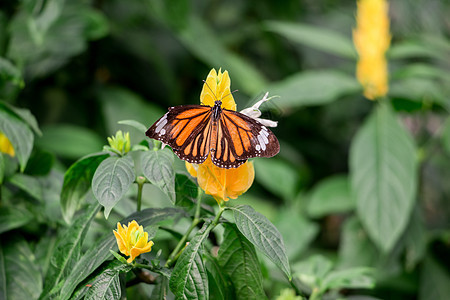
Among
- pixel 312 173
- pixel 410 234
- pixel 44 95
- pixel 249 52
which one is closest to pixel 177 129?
pixel 410 234

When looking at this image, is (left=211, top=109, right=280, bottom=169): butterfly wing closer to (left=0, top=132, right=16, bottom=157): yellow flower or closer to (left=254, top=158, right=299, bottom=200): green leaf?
(left=0, top=132, right=16, bottom=157): yellow flower

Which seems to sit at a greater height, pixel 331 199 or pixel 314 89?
pixel 314 89

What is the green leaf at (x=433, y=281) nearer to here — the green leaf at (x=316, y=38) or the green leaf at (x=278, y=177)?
the green leaf at (x=278, y=177)

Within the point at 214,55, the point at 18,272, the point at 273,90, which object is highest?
the point at 214,55

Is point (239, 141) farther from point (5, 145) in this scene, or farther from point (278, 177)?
point (278, 177)

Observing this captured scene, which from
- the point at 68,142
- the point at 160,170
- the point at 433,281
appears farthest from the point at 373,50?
the point at 160,170

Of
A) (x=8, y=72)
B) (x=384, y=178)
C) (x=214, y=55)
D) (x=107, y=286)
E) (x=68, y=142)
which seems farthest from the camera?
(x=214, y=55)
